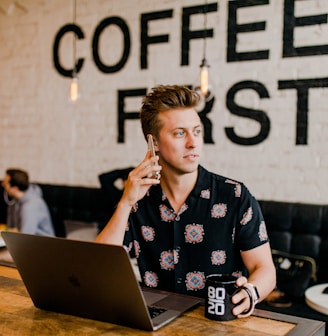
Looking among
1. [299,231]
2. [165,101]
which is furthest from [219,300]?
[299,231]

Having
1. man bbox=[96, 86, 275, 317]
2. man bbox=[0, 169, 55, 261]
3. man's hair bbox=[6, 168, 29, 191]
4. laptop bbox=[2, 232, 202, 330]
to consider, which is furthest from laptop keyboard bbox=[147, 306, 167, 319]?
man's hair bbox=[6, 168, 29, 191]

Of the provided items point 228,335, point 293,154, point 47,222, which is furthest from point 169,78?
point 228,335

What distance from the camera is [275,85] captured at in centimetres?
364

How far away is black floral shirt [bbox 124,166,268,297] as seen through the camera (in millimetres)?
1881

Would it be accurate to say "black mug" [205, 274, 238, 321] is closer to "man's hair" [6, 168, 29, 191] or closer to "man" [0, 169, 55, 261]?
"man" [0, 169, 55, 261]

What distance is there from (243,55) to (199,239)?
219 centimetres

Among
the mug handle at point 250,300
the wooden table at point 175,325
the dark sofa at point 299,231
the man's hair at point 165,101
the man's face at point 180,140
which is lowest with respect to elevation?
the dark sofa at point 299,231

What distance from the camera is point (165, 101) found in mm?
1949

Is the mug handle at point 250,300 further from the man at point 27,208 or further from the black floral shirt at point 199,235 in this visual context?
the man at point 27,208

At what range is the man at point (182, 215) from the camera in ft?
6.12

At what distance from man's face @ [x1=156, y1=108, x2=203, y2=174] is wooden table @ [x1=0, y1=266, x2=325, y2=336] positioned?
2.01 ft

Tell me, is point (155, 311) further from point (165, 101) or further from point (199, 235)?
point (165, 101)

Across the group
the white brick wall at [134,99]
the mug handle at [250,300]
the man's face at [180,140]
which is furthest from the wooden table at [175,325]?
the white brick wall at [134,99]

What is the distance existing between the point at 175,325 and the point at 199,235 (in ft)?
2.13
